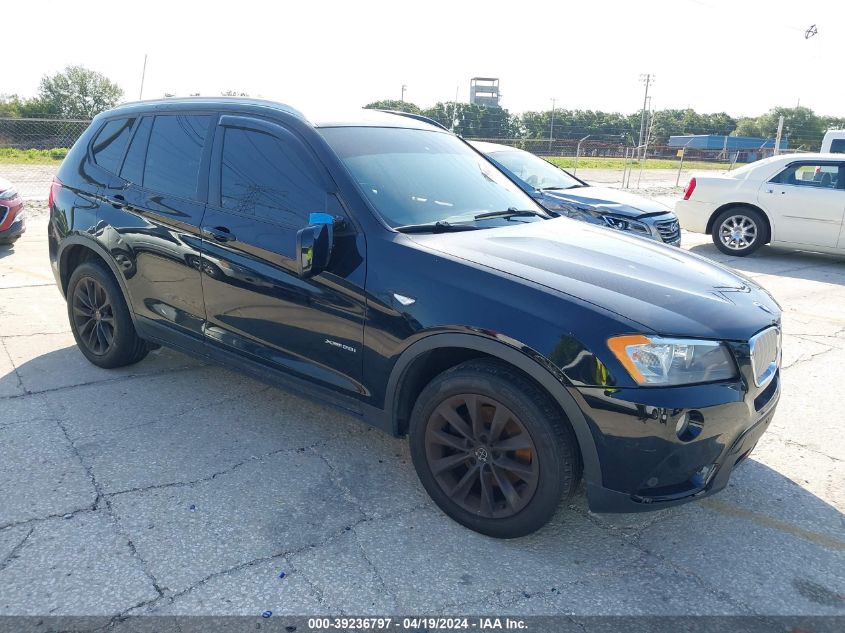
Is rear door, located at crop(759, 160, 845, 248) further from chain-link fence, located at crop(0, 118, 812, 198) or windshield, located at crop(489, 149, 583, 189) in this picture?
chain-link fence, located at crop(0, 118, 812, 198)

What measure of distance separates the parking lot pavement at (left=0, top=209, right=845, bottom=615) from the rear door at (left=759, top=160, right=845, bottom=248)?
622 centimetres

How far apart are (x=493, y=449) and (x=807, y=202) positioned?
8.82 m

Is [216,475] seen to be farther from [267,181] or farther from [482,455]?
[267,181]

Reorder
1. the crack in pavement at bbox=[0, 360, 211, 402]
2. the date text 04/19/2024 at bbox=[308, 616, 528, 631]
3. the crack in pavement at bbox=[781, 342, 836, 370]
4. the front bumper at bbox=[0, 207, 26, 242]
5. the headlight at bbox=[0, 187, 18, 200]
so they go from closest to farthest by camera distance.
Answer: the date text 04/19/2024 at bbox=[308, 616, 528, 631]
the crack in pavement at bbox=[0, 360, 211, 402]
the crack in pavement at bbox=[781, 342, 836, 370]
the front bumper at bbox=[0, 207, 26, 242]
the headlight at bbox=[0, 187, 18, 200]

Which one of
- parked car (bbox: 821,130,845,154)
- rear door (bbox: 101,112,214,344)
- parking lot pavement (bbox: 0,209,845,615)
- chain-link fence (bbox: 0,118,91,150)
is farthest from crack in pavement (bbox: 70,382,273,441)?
chain-link fence (bbox: 0,118,91,150)

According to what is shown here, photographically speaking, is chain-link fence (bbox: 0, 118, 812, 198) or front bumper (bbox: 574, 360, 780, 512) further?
chain-link fence (bbox: 0, 118, 812, 198)

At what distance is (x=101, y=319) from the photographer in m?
4.55

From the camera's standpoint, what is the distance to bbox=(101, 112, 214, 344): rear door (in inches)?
149

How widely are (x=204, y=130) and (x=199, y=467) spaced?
1.89 metres

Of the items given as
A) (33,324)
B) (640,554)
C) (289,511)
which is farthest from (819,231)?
(33,324)

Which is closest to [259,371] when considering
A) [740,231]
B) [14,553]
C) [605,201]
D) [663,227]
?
[14,553]

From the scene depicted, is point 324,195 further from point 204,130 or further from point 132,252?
point 132,252

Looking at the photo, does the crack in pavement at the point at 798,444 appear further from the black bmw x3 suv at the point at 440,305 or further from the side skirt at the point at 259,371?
the side skirt at the point at 259,371

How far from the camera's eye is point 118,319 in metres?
4.40
